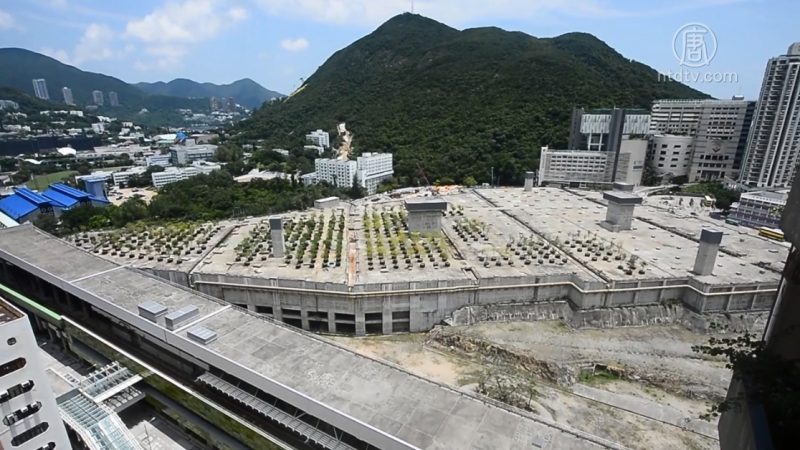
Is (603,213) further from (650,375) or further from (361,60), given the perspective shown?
(361,60)

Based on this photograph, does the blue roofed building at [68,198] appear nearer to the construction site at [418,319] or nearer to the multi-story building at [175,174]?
the multi-story building at [175,174]

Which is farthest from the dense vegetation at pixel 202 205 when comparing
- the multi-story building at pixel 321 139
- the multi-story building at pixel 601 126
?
the multi-story building at pixel 601 126

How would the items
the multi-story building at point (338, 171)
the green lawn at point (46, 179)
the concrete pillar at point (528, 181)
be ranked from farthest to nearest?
the green lawn at point (46, 179)
the multi-story building at point (338, 171)
the concrete pillar at point (528, 181)

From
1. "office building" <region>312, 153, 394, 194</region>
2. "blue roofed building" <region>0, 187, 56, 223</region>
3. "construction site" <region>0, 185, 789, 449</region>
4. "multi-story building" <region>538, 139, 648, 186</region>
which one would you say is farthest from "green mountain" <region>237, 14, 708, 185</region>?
"blue roofed building" <region>0, 187, 56, 223</region>

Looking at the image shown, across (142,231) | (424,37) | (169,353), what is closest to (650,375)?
(169,353)

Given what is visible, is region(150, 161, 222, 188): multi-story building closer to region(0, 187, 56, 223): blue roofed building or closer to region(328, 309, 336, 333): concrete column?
region(0, 187, 56, 223): blue roofed building
